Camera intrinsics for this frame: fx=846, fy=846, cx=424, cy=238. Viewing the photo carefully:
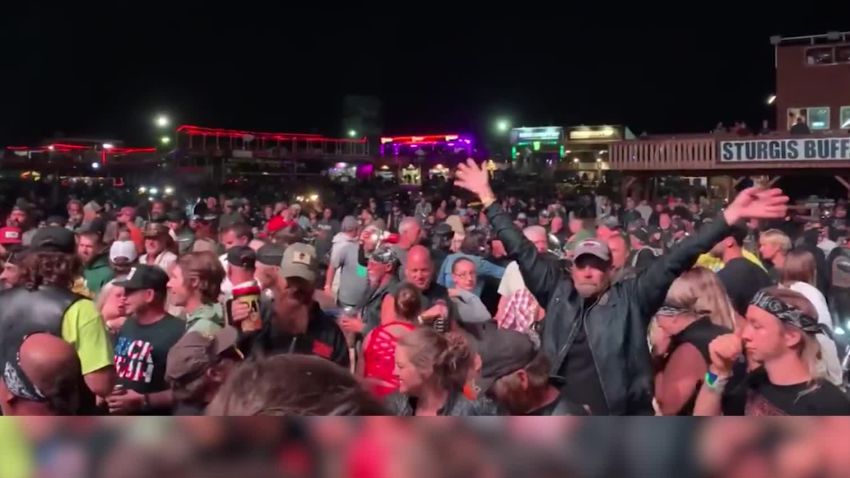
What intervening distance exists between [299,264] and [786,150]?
18.5m

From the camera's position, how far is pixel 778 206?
4191 millimetres

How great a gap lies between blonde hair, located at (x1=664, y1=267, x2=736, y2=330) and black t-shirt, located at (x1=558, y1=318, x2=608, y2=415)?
560 mm

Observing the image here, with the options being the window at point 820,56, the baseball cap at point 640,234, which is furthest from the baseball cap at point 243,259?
the window at point 820,56

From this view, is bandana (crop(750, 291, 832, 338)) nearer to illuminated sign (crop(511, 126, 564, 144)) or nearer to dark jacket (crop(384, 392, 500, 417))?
dark jacket (crop(384, 392, 500, 417))

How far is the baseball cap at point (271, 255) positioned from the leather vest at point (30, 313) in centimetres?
189

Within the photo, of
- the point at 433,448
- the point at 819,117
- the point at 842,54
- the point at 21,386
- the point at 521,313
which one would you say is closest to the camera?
the point at 433,448

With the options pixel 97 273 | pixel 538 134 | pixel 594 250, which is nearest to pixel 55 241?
pixel 97 273

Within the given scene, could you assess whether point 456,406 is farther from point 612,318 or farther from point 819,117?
point 819,117

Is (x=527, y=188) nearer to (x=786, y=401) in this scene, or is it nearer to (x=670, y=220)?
(x=670, y=220)

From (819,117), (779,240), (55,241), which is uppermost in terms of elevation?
(819,117)

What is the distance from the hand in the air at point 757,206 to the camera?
419 cm

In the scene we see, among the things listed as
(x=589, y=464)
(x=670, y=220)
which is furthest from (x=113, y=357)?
(x=670, y=220)

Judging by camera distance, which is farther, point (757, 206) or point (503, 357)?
point (757, 206)

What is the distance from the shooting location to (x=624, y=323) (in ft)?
13.7
